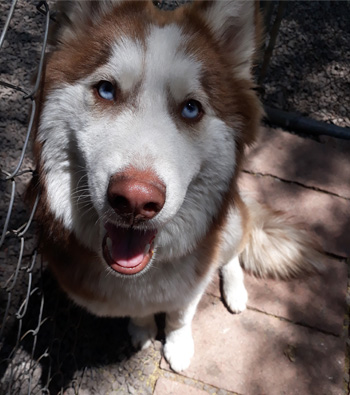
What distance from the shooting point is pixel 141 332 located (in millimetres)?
2223

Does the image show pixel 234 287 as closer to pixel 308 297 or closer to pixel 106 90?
pixel 308 297

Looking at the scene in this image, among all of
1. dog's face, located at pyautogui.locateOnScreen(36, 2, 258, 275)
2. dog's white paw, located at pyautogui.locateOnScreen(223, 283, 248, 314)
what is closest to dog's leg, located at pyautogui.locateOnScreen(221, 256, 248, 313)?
dog's white paw, located at pyautogui.locateOnScreen(223, 283, 248, 314)

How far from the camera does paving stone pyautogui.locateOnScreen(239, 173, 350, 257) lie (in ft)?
8.54

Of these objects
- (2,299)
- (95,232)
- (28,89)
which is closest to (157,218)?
(95,232)

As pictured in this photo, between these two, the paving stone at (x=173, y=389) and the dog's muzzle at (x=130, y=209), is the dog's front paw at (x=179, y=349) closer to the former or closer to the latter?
the paving stone at (x=173, y=389)

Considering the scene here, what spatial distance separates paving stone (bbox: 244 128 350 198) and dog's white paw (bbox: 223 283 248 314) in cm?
94

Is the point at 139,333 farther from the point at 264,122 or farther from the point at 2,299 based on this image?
the point at 264,122

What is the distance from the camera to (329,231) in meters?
2.63

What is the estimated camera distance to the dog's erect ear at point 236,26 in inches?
59.9

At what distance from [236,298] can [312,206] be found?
2.94ft

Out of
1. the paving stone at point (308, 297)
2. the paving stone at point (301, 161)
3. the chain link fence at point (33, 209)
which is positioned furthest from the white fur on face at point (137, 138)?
the paving stone at point (301, 161)

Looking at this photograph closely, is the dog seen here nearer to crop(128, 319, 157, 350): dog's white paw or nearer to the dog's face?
the dog's face

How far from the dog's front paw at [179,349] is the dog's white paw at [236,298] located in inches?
12.4

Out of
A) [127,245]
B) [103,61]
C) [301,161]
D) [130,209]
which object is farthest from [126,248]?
[301,161]
